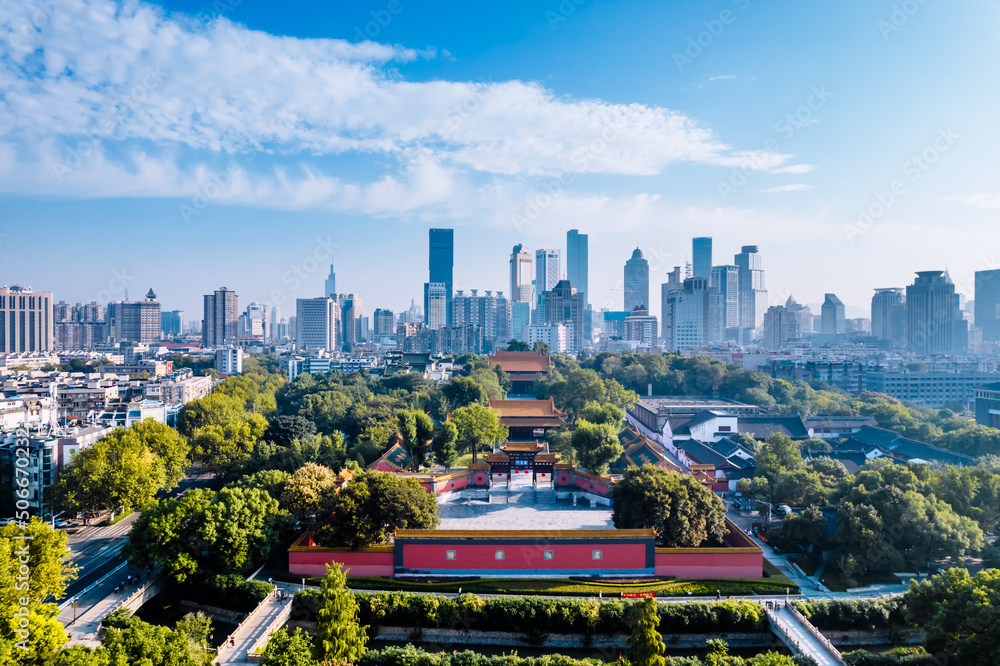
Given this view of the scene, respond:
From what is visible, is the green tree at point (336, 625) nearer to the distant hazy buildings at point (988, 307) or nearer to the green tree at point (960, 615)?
the green tree at point (960, 615)

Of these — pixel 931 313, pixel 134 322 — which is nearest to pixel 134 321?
pixel 134 322

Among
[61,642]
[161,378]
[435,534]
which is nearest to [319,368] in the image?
[161,378]

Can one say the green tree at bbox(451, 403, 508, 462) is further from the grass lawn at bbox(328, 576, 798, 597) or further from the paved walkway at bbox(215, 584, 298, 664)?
the paved walkway at bbox(215, 584, 298, 664)

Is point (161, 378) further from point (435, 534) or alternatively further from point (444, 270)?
point (444, 270)

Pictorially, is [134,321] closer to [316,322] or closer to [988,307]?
[316,322]

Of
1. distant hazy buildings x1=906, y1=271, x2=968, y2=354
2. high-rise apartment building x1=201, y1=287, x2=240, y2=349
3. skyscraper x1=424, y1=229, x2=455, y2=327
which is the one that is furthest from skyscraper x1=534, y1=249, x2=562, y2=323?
distant hazy buildings x1=906, y1=271, x2=968, y2=354
